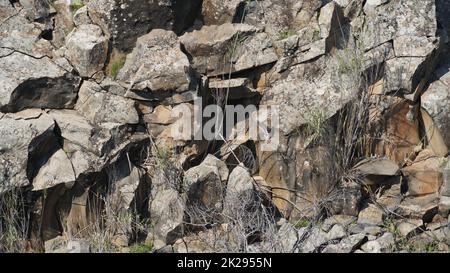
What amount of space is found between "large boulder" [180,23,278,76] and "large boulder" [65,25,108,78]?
0.72 meters

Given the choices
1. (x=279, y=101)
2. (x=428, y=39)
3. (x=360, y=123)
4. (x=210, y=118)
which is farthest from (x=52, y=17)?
(x=428, y=39)

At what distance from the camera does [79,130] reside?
6719 mm

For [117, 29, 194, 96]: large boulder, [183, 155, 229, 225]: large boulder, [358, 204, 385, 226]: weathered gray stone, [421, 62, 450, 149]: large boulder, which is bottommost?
[358, 204, 385, 226]: weathered gray stone

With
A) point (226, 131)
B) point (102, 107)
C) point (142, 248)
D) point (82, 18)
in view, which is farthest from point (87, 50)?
point (142, 248)

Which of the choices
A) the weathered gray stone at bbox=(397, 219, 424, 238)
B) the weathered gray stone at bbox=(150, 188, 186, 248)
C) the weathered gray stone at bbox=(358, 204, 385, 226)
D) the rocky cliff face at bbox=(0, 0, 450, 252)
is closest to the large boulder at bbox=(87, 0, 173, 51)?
the rocky cliff face at bbox=(0, 0, 450, 252)

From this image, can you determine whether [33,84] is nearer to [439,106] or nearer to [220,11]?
[220,11]

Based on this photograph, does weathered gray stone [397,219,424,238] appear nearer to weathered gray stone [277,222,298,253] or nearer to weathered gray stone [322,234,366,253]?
weathered gray stone [322,234,366,253]

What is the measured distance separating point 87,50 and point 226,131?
140 cm

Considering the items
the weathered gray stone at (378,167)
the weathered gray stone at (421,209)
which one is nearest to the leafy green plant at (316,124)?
the weathered gray stone at (378,167)

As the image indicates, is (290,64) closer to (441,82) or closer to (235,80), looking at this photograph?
(235,80)

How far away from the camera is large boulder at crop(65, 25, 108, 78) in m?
6.93

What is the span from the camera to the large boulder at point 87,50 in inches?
273

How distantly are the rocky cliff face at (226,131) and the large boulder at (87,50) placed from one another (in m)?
0.01

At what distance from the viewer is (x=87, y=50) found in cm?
691
